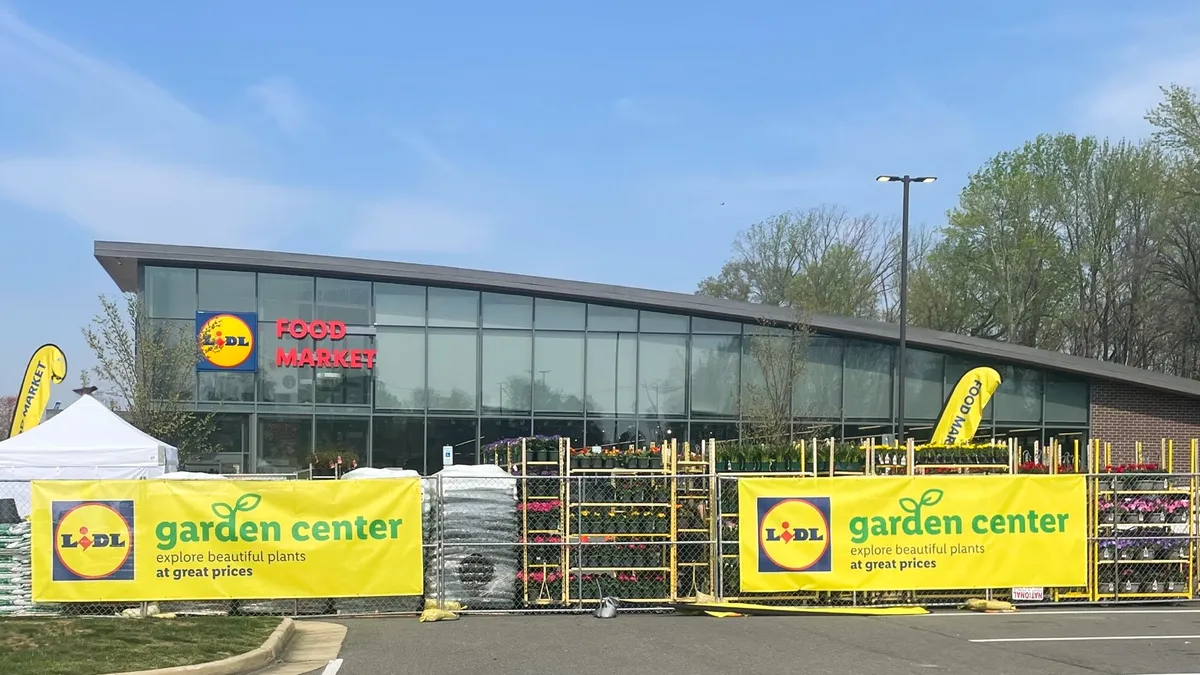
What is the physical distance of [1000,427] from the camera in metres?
29.8

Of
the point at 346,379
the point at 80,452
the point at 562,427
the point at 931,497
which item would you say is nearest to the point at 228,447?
the point at 346,379

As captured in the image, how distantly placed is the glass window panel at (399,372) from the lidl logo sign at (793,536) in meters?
16.5

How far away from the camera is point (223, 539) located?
41.9 ft

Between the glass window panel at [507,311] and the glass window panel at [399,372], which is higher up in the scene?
the glass window panel at [507,311]

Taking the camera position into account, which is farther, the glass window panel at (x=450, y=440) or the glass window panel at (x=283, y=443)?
the glass window panel at (x=450, y=440)

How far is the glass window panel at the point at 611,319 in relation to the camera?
29.1 m

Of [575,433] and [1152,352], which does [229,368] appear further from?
[1152,352]

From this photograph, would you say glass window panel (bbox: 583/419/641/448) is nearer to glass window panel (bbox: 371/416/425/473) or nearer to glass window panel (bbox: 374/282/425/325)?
glass window panel (bbox: 371/416/425/473)

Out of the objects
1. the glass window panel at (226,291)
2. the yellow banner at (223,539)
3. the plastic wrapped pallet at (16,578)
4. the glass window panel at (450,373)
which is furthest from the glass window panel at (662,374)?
the plastic wrapped pallet at (16,578)

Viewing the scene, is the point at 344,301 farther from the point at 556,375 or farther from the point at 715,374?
the point at 715,374

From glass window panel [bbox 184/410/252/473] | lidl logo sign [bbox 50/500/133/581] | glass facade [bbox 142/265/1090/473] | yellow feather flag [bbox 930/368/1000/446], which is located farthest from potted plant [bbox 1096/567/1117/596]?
glass window panel [bbox 184/410/252/473]

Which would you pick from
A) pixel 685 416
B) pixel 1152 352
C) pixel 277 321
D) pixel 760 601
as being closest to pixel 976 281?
pixel 1152 352

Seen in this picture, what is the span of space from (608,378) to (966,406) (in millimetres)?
9708

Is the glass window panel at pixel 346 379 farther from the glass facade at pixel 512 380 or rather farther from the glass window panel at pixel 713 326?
the glass window panel at pixel 713 326
